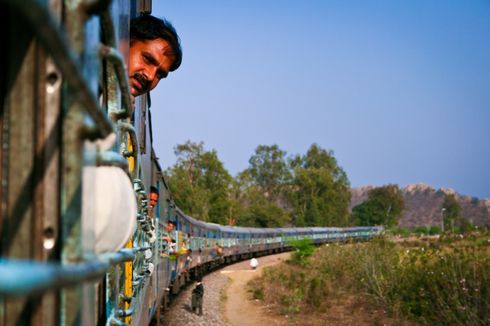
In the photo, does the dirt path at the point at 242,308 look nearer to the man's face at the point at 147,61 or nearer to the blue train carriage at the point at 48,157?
the man's face at the point at 147,61

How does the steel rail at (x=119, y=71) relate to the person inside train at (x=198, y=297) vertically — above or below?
above

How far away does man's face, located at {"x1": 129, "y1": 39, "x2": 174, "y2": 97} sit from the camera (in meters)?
2.91

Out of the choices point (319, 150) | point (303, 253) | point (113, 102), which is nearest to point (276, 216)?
point (319, 150)

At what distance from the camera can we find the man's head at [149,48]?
9.48ft

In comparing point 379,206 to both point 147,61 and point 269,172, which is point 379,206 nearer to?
point 269,172

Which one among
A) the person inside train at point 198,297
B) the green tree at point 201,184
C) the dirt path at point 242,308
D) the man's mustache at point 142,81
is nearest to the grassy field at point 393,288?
the dirt path at point 242,308

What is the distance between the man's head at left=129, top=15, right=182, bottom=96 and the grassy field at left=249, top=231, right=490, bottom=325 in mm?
8181

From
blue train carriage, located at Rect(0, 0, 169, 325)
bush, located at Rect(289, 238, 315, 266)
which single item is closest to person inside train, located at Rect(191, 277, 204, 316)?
blue train carriage, located at Rect(0, 0, 169, 325)

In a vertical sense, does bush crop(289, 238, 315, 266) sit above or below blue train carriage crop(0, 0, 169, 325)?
below

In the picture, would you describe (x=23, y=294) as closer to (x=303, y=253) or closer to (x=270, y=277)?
(x=270, y=277)

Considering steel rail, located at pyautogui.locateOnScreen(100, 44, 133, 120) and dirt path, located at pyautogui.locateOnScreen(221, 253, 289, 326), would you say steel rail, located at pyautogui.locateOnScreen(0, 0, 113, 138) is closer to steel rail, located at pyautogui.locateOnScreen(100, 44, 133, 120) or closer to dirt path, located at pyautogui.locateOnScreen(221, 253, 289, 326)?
steel rail, located at pyautogui.locateOnScreen(100, 44, 133, 120)

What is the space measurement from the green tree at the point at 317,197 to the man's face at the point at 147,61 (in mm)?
70696

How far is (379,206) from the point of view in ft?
280

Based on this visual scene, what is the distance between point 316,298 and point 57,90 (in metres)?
17.1
